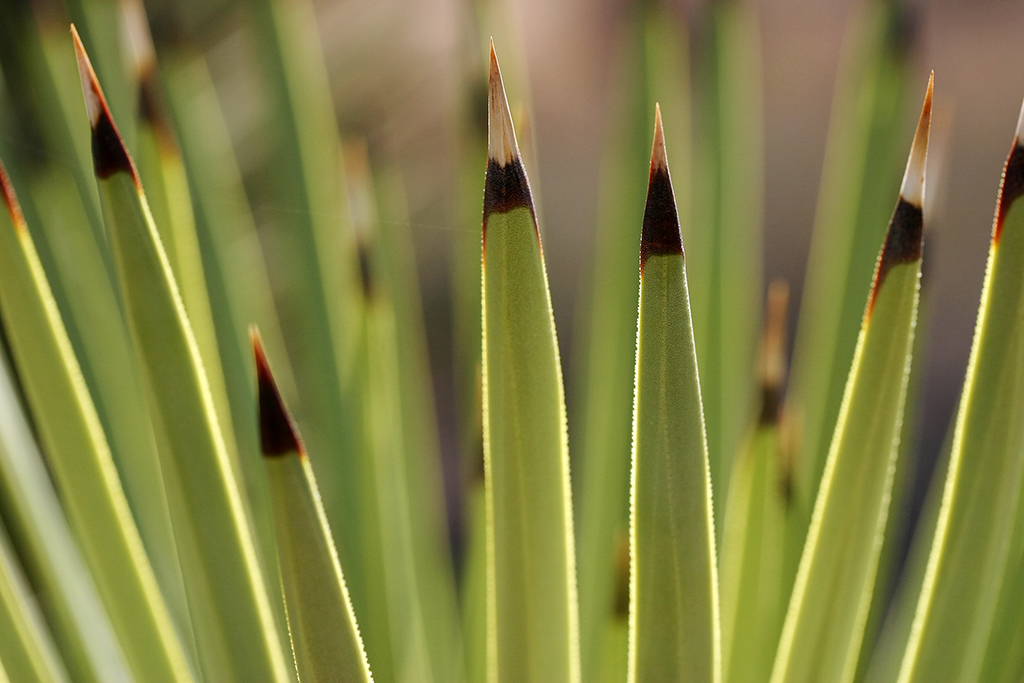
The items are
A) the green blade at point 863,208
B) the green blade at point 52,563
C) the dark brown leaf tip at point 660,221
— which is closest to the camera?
the dark brown leaf tip at point 660,221

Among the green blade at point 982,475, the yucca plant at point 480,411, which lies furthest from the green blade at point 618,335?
the green blade at point 982,475

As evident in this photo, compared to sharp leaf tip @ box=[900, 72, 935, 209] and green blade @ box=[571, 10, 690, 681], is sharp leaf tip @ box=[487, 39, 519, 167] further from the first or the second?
green blade @ box=[571, 10, 690, 681]

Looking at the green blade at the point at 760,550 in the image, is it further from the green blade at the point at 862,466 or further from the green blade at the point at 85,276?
the green blade at the point at 85,276

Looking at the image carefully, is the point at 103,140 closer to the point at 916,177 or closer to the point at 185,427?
the point at 185,427

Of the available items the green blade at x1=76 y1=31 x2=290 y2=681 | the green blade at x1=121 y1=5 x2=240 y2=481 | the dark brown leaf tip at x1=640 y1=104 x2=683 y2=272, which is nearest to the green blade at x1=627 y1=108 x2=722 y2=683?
the dark brown leaf tip at x1=640 y1=104 x2=683 y2=272

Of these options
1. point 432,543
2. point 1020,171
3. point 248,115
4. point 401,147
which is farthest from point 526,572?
point 401,147

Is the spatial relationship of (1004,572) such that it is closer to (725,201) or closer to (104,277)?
(725,201)

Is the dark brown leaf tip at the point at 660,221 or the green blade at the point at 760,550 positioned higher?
the dark brown leaf tip at the point at 660,221

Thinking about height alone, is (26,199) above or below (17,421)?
above
